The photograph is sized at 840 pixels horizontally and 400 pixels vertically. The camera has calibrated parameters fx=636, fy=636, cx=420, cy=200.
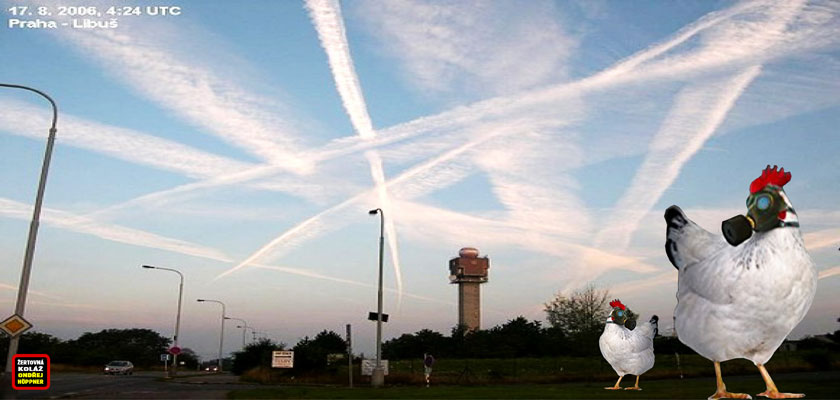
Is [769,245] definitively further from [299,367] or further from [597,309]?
[597,309]

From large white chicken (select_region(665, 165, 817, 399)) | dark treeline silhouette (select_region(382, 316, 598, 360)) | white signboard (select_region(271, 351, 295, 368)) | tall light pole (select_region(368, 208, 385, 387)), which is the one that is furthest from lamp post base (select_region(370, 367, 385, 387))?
dark treeline silhouette (select_region(382, 316, 598, 360))

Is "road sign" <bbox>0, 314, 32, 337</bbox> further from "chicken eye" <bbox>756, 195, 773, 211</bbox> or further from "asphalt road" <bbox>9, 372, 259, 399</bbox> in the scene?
"chicken eye" <bbox>756, 195, 773, 211</bbox>

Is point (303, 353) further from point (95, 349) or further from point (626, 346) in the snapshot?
point (95, 349)

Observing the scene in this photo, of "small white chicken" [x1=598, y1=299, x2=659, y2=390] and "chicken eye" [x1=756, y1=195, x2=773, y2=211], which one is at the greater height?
"chicken eye" [x1=756, y1=195, x2=773, y2=211]

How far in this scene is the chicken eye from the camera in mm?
11070

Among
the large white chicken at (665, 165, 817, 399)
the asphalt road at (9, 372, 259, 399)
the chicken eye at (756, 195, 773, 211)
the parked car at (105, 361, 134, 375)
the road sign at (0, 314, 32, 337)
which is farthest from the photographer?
the parked car at (105, 361, 134, 375)

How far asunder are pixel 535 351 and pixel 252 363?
2816 cm

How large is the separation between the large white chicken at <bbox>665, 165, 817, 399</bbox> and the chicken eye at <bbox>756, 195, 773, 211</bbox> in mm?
15

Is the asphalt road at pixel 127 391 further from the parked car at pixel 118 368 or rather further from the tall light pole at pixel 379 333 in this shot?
the parked car at pixel 118 368

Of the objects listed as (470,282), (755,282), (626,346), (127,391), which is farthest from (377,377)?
(470,282)

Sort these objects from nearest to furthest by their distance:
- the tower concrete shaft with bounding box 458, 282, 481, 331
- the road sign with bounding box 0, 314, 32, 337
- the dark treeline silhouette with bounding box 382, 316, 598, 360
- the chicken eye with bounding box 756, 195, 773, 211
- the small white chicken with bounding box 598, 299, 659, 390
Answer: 1. the chicken eye with bounding box 756, 195, 773, 211
2. the road sign with bounding box 0, 314, 32, 337
3. the small white chicken with bounding box 598, 299, 659, 390
4. the dark treeline silhouette with bounding box 382, 316, 598, 360
5. the tower concrete shaft with bounding box 458, 282, 481, 331

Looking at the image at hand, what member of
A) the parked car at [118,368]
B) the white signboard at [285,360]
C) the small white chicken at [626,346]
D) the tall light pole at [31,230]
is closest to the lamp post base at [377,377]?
the white signboard at [285,360]

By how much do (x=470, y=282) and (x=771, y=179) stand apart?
416 feet

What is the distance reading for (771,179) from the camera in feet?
37.6
